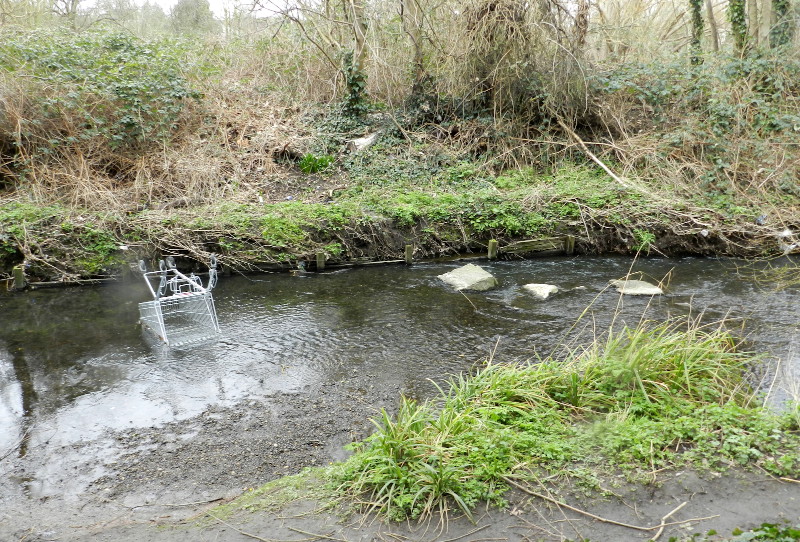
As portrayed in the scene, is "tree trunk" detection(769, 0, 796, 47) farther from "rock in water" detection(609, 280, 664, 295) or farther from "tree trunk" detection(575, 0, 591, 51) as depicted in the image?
"rock in water" detection(609, 280, 664, 295)

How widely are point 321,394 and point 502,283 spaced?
497 cm

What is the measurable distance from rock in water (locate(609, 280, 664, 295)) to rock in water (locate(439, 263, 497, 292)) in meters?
2.01

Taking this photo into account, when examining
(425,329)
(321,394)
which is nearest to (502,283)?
(425,329)

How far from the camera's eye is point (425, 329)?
7.68m

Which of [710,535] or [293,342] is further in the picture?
[293,342]

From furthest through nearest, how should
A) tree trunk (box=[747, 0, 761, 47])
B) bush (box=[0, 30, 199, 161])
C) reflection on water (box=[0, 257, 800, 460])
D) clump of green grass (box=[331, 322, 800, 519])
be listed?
tree trunk (box=[747, 0, 761, 47])
bush (box=[0, 30, 199, 161])
reflection on water (box=[0, 257, 800, 460])
clump of green grass (box=[331, 322, 800, 519])

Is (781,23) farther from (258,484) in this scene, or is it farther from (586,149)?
(258,484)

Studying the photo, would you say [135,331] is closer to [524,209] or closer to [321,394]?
[321,394]

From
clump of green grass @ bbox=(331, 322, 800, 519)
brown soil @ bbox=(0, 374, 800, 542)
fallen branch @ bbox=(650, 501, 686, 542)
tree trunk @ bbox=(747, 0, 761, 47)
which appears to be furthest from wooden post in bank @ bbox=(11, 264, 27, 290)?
tree trunk @ bbox=(747, 0, 761, 47)

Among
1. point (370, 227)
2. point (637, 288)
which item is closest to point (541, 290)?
point (637, 288)

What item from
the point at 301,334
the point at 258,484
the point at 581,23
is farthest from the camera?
the point at 581,23

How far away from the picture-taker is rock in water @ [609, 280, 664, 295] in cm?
878

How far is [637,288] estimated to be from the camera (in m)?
8.98

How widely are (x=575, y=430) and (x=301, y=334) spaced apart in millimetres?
4272
